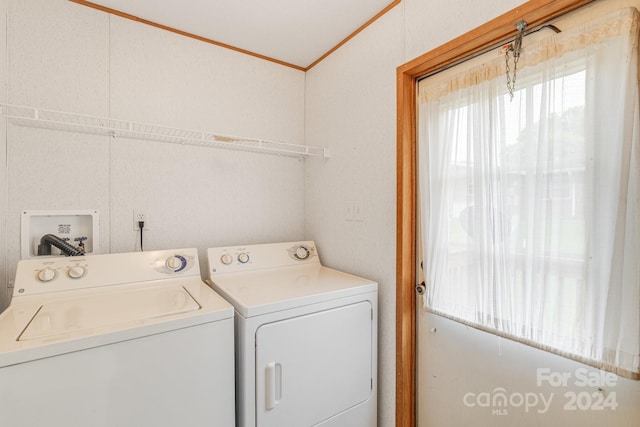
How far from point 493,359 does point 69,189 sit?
2317 mm

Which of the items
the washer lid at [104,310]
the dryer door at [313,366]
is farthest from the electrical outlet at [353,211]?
the washer lid at [104,310]

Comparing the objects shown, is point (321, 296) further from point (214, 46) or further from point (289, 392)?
point (214, 46)

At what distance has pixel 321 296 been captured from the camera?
143 centimetres

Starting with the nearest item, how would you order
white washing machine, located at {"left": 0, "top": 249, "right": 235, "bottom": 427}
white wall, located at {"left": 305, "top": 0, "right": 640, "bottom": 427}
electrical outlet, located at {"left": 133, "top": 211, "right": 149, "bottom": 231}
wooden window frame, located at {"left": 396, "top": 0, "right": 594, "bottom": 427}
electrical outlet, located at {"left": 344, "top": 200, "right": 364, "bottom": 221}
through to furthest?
white washing machine, located at {"left": 0, "top": 249, "right": 235, "bottom": 427} → white wall, located at {"left": 305, "top": 0, "right": 640, "bottom": 427} → wooden window frame, located at {"left": 396, "top": 0, "right": 594, "bottom": 427} → electrical outlet, located at {"left": 133, "top": 211, "right": 149, "bottom": 231} → electrical outlet, located at {"left": 344, "top": 200, "right": 364, "bottom": 221}

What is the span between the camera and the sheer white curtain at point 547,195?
3.01ft

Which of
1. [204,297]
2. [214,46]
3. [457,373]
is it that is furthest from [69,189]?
[457,373]

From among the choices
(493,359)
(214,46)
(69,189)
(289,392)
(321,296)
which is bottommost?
(289,392)

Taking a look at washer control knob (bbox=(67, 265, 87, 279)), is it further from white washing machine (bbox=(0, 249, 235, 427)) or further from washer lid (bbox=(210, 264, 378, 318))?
washer lid (bbox=(210, 264, 378, 318))

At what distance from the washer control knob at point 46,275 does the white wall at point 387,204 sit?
1544 mm

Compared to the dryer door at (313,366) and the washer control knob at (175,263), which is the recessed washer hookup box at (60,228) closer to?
the washer control knob at (175,263)

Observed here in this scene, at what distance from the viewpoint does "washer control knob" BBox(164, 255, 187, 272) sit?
1649 millimetres

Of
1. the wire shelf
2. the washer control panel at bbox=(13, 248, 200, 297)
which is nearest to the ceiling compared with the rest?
Result: the wire shelf

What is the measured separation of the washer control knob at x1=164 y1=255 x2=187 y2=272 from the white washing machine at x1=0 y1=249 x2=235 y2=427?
19 centimetres

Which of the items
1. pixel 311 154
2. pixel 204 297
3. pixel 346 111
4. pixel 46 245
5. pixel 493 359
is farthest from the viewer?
pixel 311 154
